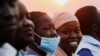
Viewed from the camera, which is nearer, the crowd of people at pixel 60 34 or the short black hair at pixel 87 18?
the crowd of people at pixel 60 34

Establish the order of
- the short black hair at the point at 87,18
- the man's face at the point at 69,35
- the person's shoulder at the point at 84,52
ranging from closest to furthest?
Result: the man's face at the point at 69,35 → the person's shoulder at the point at 84,52 → the short black hair at the point at 87,18

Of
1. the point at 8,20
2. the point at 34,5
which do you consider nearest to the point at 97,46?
the point at 8,20

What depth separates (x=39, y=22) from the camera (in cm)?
220

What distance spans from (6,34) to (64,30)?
174 cm

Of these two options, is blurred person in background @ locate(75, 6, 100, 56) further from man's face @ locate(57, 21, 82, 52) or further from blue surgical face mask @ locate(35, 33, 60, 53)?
blue surgical face mask @ locate(35, 33, 60, 53)

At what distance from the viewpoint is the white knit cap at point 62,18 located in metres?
2.42

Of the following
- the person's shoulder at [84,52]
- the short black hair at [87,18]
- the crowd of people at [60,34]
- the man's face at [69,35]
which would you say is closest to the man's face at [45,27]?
the crowd of people at [60,34]

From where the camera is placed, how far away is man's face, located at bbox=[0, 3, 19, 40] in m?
0.66

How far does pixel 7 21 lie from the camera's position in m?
0.67

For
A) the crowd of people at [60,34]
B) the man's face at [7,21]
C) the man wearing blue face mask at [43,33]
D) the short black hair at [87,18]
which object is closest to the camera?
the man's face at [7,21]

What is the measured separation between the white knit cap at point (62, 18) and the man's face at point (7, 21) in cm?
173

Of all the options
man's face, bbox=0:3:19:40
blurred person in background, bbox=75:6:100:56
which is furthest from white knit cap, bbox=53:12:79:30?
man's face, bbox=0:3:19:40

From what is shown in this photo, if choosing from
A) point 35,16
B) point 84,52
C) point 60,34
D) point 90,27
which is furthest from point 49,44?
point 90,27

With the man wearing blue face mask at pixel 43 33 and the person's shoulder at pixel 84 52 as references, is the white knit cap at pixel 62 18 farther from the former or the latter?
the person's shoulder at pixel 84 52
